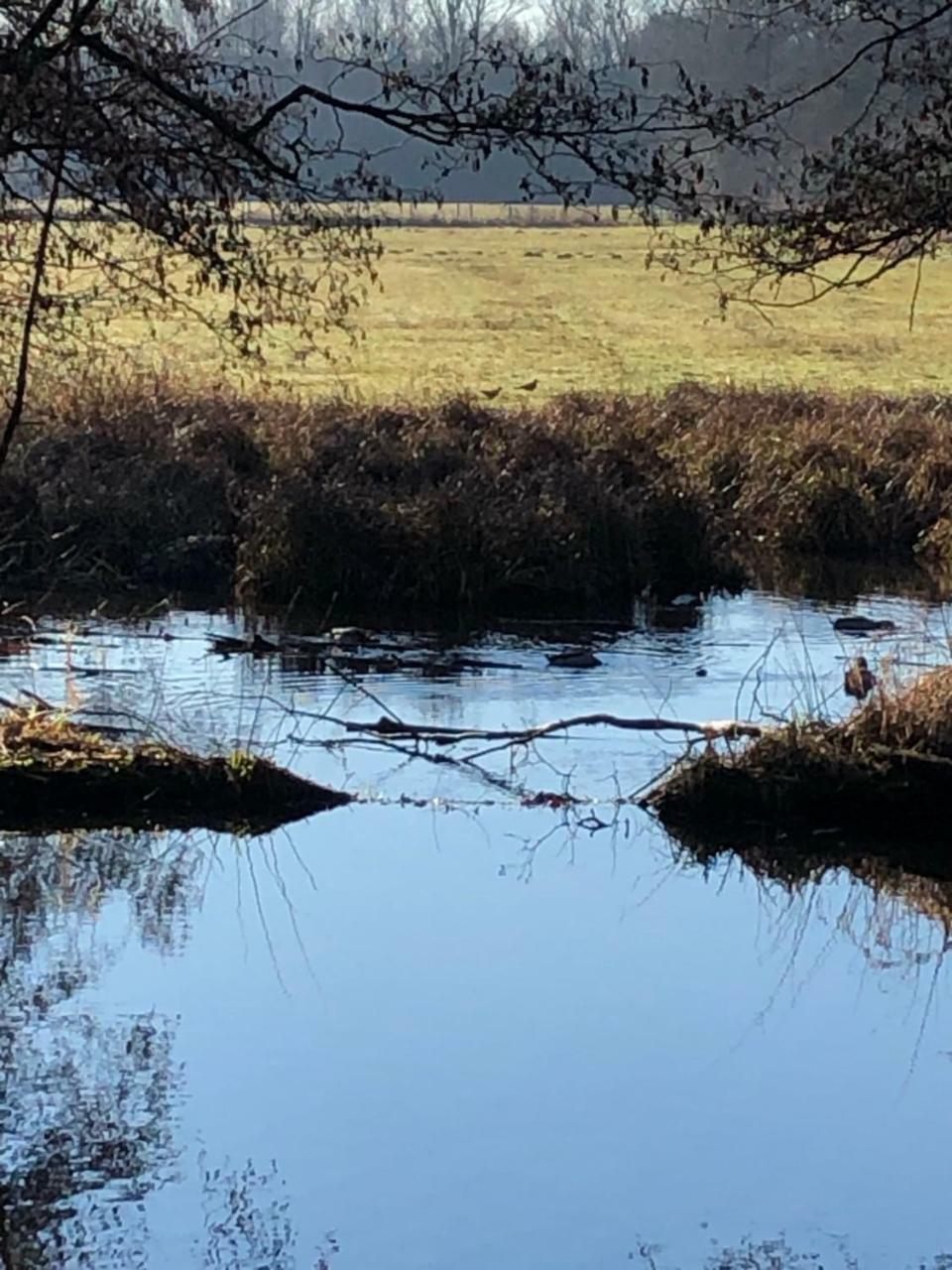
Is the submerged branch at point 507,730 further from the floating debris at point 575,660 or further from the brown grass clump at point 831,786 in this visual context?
the floating debris at point 575,660

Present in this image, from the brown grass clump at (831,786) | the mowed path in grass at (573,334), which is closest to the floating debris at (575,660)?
the brown grass clump at (831,786)

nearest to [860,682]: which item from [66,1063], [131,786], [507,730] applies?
[507,730]

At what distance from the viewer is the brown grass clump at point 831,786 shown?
10.8m

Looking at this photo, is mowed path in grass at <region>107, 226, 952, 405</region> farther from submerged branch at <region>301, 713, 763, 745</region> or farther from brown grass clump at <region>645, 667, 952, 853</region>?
brown grass clump at <region>645, 667, 952, 853</region>

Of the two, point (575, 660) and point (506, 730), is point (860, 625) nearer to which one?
point (575, 660)

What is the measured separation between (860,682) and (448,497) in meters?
5.77

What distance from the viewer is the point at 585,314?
42.5 metres

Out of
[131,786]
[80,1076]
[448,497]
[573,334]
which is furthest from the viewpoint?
[573,334]

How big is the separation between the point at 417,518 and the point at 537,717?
4613mm

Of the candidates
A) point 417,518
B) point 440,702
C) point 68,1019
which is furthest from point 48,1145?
point 417,518

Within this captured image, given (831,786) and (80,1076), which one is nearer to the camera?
(80,1076)

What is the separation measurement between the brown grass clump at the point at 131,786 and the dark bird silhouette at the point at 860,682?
3.56 m

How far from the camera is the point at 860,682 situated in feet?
42.9

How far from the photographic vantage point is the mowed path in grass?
29.7 meters
